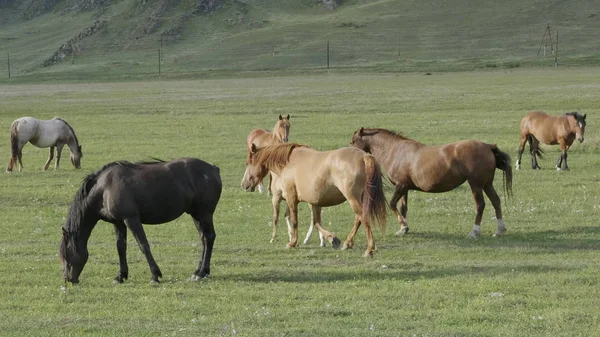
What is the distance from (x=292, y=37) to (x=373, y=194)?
117 meters

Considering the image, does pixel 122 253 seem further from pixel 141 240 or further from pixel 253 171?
pixel 253 171

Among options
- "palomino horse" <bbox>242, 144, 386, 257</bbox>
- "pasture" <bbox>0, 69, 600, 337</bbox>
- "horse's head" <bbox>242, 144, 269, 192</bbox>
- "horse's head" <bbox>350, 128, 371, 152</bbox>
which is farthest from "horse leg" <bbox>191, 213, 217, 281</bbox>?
"horse's head" <bbox>350, 128, 371, 152</bbox>

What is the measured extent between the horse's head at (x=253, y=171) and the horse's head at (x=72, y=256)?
3.62m

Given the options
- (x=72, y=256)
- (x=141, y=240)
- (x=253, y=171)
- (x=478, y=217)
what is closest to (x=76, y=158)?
(x=253, y=171)

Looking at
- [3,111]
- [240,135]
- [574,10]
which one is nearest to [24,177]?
[240,135]

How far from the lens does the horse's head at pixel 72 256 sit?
1137 centimetres

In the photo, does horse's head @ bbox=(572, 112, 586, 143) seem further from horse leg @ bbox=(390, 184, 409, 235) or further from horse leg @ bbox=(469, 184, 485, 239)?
horse leg @ bbox=(469, 184, 485, 239)

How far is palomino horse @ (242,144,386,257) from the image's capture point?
12703 millimetres

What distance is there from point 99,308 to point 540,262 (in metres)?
5.74

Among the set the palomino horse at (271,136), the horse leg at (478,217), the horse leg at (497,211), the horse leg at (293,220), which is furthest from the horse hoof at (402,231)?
the palomino horse at (271,136)

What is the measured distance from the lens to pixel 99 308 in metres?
10.1

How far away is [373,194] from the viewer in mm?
12633

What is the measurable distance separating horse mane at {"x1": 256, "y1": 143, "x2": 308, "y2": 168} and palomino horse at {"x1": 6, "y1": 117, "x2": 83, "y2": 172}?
11.4 metres

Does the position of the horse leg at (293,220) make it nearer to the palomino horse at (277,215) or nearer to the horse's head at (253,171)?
the palomino horse at (277,215)
